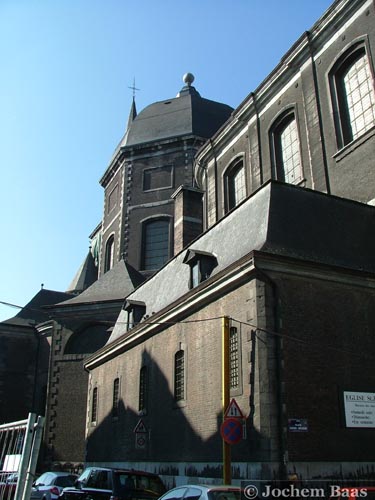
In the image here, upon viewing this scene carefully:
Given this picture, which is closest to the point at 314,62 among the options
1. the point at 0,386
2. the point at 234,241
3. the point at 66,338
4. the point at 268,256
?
the point at 234,241

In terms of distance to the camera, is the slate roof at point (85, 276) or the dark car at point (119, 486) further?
the slate roof at point (85, 276)

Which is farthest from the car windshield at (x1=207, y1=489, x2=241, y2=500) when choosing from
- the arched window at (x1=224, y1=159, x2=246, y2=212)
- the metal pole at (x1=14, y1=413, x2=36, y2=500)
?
the arched window at (x1=224, y1=159, x2=246, y2=212)

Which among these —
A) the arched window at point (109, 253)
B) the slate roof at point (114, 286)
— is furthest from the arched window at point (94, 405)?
the arched window at point (109, 253)

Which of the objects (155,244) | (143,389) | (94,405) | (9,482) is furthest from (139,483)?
(155,244)

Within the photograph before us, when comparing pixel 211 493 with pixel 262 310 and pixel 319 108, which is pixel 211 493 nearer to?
pixel 262 310

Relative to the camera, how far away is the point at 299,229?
46.3 feet

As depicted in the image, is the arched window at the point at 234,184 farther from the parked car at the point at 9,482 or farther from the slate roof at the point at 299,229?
the parked car at the point at 9,482

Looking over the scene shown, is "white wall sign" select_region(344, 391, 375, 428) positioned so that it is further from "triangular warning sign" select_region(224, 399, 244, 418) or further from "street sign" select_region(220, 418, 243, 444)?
"street sign" select_region(220, 418, 243, 444)

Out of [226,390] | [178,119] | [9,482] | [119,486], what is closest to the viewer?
[9,482]

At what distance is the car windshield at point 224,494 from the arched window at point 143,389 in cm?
995

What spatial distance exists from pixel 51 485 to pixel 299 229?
9689mm

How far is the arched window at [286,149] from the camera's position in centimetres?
2180

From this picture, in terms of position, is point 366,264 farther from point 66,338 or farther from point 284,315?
point 66,338

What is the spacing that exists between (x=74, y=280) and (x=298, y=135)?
26.3 metres
